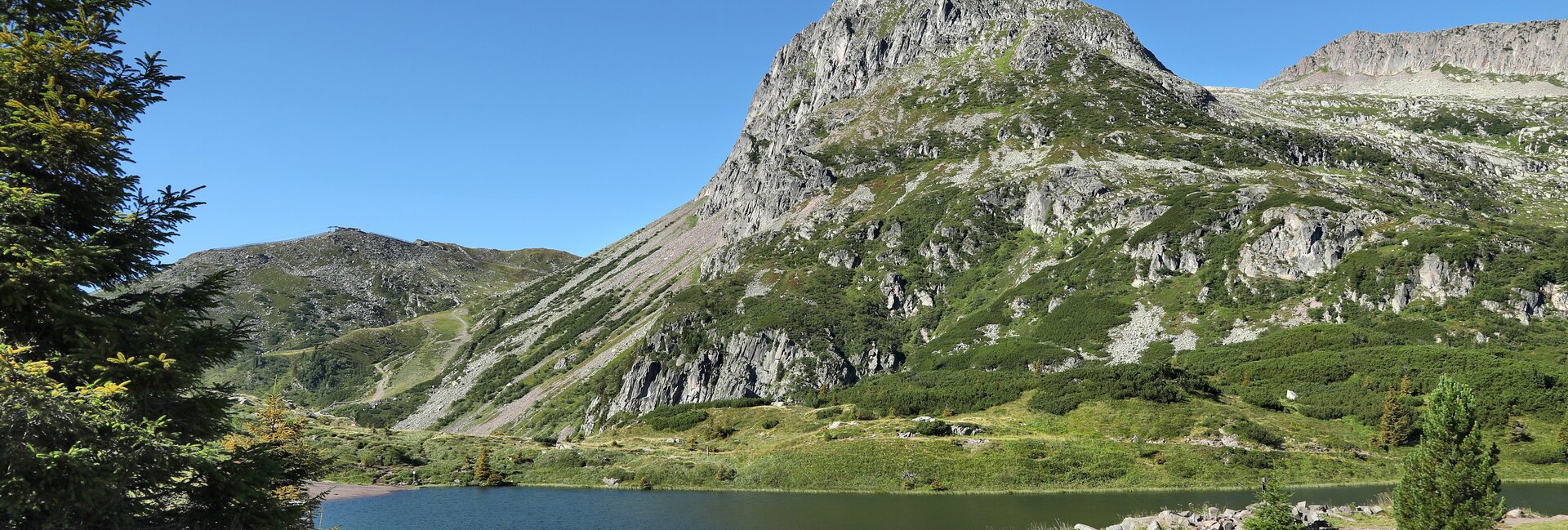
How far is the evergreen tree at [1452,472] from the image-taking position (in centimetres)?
2316

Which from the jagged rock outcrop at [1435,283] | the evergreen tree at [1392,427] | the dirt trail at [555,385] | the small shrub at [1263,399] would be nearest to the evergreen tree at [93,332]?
the evergreen tree at [1392,427]

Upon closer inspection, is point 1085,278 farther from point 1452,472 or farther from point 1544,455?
point 1452,472

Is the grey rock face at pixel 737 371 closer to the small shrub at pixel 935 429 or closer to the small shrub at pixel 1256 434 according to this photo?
the small shrub at pixel 935 429

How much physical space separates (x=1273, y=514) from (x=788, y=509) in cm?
3532

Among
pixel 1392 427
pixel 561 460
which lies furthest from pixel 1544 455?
pixel 561 460

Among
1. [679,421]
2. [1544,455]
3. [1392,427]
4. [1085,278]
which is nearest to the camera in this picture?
[1544,455]

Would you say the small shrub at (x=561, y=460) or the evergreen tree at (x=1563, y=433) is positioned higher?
the evergreen tree at (x=1563, y=433)

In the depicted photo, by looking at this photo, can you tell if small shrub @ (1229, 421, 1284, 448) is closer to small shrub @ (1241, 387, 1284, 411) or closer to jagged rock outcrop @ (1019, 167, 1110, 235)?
small shrub @ (1241, 387, 1284, 411)

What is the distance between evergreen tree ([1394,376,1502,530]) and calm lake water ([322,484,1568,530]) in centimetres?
1883

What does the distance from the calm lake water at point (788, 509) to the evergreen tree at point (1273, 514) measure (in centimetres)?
2100

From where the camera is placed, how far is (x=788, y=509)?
5212 cm

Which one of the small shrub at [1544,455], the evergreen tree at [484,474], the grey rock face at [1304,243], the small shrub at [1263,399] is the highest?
the grey rock face at [1304,243]

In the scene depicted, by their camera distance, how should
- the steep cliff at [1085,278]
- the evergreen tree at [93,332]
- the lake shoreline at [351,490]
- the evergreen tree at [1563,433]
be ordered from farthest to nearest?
the steep cliff at [1085,278] < the evergreen tree at [1563,433] < the lake shoreline at [351,490] < the evergreen tree at [93,332]

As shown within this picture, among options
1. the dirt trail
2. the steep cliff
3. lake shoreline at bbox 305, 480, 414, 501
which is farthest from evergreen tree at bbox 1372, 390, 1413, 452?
the dirt trail
